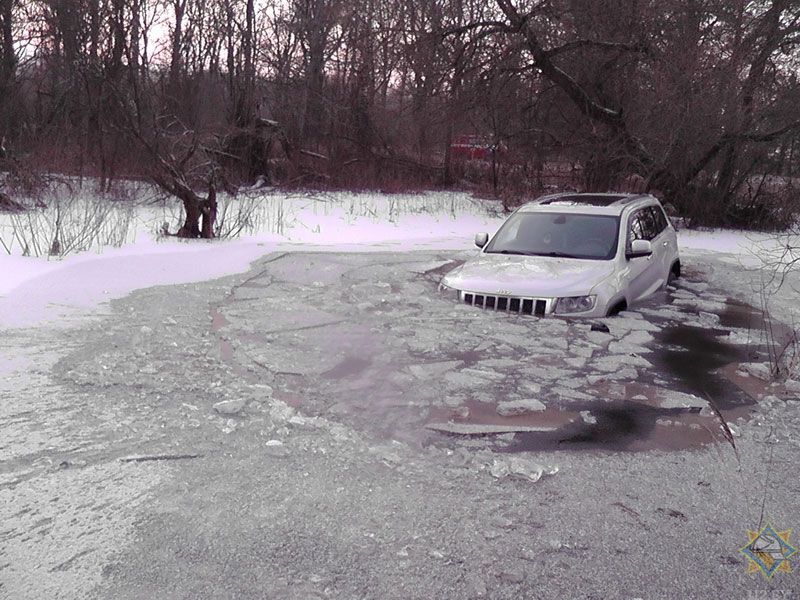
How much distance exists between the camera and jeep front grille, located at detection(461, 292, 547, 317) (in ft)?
23.9

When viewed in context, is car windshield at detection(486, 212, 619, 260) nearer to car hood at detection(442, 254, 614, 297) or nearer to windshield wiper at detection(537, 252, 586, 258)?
windshield wiper at detection(537, 252, 586, 258)

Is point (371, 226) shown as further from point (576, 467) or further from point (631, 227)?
point (576, 467)

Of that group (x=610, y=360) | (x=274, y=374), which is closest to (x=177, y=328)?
(x=274, y=374)

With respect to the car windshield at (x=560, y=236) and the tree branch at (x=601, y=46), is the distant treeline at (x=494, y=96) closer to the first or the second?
A: the tree branch at (x=601, y=46)

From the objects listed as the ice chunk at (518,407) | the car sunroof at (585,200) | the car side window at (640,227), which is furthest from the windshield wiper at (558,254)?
the ice chunk at (518,407)

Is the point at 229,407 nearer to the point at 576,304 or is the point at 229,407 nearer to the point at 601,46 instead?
the point at 576,304

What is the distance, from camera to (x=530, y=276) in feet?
24.8

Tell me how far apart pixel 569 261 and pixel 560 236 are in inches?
24.4

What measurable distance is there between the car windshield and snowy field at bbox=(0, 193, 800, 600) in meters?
0.93

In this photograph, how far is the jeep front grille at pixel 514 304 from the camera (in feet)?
23.9

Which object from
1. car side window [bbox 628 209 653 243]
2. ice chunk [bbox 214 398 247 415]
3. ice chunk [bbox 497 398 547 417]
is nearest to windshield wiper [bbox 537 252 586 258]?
car side window [bbox 628 209 653 243]

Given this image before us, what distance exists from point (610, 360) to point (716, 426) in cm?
154

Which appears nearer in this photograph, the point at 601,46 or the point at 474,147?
the point at 601,46

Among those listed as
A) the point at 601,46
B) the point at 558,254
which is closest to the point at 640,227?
the point at 558,254
